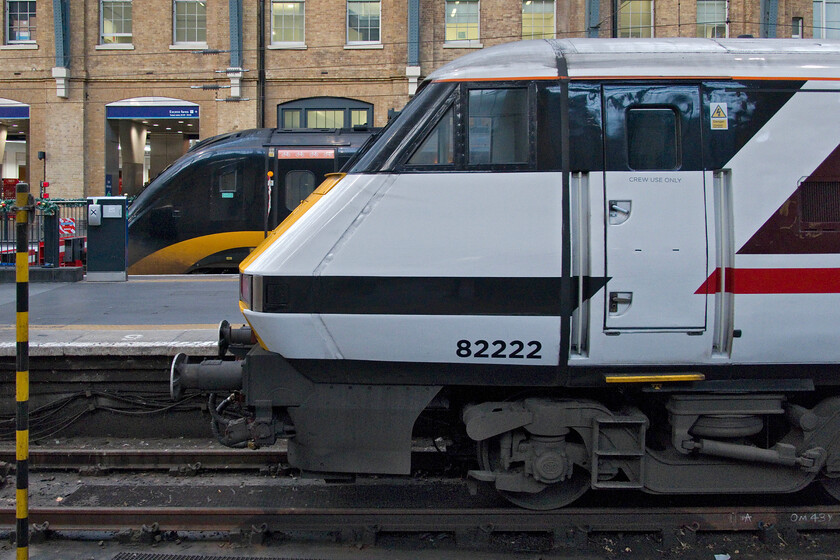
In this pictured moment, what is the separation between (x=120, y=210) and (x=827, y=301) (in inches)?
429

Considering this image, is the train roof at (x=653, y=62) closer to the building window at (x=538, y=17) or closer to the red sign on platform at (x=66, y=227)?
the red sign on platform at (x=66, y=227)

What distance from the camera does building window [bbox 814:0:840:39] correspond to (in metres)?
26.2

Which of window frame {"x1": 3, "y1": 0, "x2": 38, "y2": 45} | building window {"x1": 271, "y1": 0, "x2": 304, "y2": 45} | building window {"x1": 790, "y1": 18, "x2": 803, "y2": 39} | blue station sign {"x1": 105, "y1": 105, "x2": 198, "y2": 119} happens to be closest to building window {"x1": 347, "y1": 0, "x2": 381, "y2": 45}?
building window {"x1": 271, "y1": 0, "x2": 304, "y2": 45}

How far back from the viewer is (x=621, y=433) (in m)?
4.75

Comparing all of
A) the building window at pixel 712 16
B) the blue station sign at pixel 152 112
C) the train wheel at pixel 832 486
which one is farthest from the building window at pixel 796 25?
the train wheel at pixel 832 486

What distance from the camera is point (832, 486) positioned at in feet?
16.7

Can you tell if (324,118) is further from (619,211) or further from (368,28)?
(619,211)

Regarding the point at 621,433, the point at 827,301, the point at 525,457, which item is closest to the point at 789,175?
the point at 827,301

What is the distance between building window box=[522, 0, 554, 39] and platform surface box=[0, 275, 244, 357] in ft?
56.5

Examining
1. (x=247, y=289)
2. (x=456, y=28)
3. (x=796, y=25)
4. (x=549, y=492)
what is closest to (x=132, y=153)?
(x=456, y=28)

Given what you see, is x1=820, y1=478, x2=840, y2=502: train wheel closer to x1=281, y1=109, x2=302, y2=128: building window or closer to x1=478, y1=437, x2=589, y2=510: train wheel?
x1=478, y1=437, x2=589, y2=510: train wheel

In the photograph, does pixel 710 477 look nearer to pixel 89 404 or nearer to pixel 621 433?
pixel 621 433

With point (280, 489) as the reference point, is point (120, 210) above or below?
above

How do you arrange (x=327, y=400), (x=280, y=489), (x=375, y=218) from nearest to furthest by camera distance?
(x=375, y=218) < (x=327, y=400) < (x=280, y=489)
